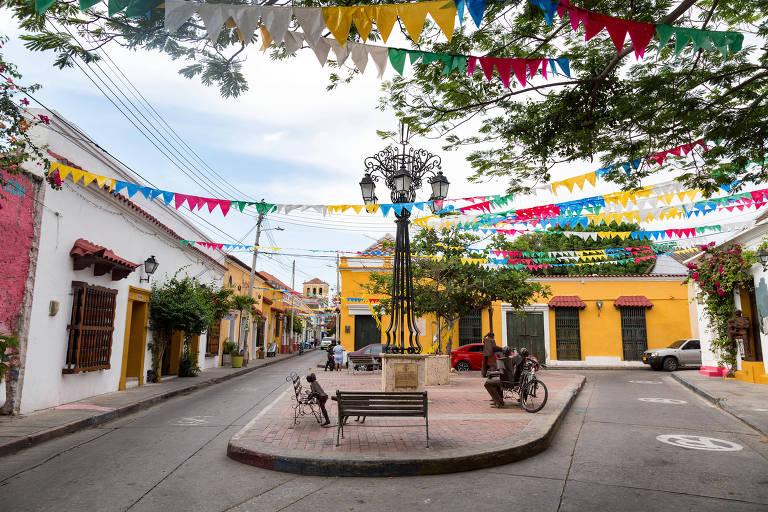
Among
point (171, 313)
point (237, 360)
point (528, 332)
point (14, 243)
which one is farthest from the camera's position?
point (528, 332)

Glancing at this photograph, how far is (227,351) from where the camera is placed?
922 inches

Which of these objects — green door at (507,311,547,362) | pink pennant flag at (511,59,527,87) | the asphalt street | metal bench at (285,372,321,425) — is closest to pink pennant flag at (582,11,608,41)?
pink pennant flag at (511,59,527,87)

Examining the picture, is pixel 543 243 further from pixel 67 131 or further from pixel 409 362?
pixel 67 131

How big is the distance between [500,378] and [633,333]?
748 inches

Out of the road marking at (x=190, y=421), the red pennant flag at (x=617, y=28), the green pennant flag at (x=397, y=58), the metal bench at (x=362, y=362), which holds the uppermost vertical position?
the red pennant flag at (x=617, y=28)

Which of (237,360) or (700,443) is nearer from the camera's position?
(700,443)

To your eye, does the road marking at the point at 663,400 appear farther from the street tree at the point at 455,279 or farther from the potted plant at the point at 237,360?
the potted plant at the point at 237,360

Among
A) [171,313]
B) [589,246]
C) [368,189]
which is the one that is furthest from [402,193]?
[589,246]

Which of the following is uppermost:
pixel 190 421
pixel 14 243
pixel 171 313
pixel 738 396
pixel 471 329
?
pixel 14 243

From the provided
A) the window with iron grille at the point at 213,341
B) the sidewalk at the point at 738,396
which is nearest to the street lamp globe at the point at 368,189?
the sidewalk at the point at 738,396

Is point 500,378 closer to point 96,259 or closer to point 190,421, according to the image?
point 190,421

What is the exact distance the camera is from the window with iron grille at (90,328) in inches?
399

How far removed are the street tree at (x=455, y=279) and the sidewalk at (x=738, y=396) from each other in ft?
20.4

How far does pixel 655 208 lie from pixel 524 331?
1697cm
